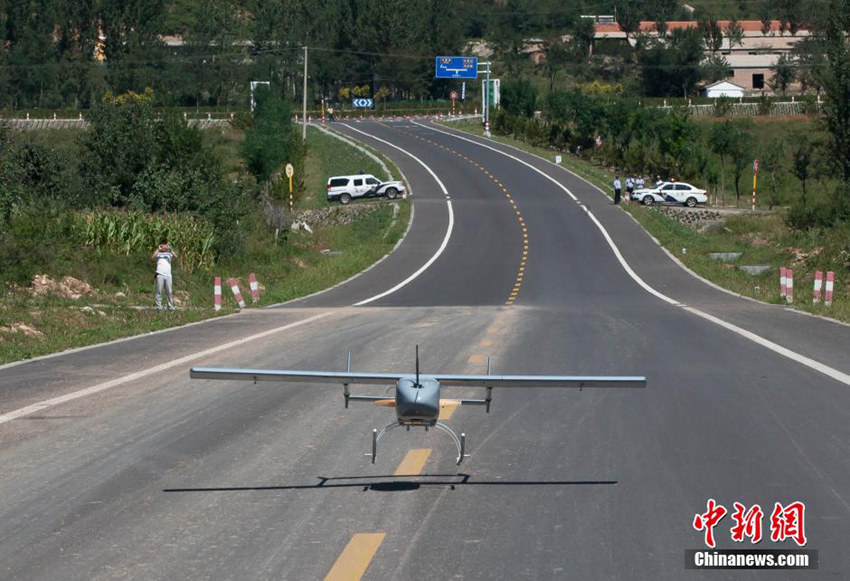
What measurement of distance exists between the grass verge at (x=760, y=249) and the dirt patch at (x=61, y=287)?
18012 millimetres

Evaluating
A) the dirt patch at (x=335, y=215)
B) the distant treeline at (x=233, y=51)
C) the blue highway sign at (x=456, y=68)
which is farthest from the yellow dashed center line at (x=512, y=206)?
the distant treeline at (x=233, y=51)

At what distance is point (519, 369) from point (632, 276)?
29338 mm

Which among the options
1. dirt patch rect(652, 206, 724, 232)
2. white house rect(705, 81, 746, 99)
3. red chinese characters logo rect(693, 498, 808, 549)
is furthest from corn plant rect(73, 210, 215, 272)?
white house rect(705, 81, 746, 99)

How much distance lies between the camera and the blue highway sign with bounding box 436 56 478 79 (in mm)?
129250

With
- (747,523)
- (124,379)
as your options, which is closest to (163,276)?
(124,379)

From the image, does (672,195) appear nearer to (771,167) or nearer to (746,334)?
(771,167)

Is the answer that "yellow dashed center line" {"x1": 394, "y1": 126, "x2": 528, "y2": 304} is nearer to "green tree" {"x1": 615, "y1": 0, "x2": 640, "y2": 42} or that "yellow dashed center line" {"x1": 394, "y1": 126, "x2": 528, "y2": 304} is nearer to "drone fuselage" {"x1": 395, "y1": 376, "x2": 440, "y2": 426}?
"drone fuselage" {"x1": 395, "y1": 376, "x2": 440, "y2": 426}

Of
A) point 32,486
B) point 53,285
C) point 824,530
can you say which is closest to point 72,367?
point 32,486

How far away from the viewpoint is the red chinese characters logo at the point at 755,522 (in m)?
7.82

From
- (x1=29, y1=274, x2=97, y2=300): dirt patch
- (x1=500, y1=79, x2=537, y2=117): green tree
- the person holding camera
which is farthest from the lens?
(x1=500, y1=79, x2=537, y2=117): green tree

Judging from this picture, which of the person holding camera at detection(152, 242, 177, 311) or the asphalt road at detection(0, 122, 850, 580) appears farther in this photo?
the person holding camera at detection(152, 242, 177, 311)

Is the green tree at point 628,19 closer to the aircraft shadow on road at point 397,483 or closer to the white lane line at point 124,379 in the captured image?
the white lane line at point 124,379

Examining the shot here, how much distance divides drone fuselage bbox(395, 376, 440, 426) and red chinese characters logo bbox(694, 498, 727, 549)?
1921 mm
